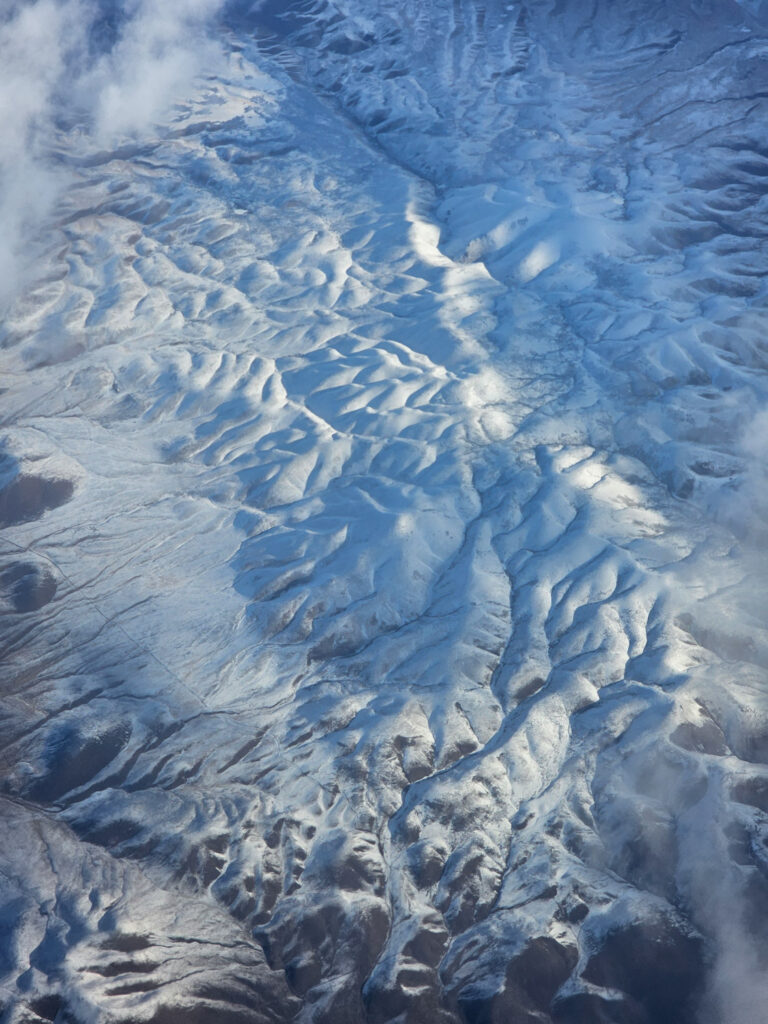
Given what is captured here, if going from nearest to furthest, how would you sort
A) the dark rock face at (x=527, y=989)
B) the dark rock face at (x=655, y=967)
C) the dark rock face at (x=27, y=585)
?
the dark rock face at (x=527, y=989) < the dark rock face at (x=655, y=967) < the dark rock face at (x=27, y=585)

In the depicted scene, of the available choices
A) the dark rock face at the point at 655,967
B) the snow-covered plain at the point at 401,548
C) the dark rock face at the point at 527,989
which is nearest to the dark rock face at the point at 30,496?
the snow-covered plain at the point at 401,548

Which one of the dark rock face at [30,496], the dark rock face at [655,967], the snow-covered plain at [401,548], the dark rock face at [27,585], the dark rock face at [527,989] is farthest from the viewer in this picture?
the dark rock face at [30,496]

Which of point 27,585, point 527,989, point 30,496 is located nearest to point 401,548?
point 27,585

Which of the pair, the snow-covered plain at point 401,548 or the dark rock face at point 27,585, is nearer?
the snow-covered plain at point 401,548

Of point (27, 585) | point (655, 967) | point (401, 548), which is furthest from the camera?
point (27, 585)

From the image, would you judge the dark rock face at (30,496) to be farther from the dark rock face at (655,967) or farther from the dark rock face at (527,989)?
the dark rock face at (655,967)

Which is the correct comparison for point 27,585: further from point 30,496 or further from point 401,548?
point 401,548

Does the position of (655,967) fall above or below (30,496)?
below

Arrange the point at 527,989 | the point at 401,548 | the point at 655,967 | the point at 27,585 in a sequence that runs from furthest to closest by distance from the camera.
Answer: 1. the point at 27,585
2. the point at 401,548
3. the point at 655,967
4. the point at 527,989
